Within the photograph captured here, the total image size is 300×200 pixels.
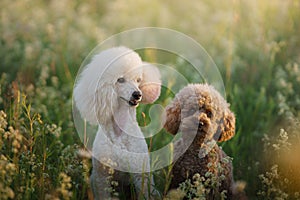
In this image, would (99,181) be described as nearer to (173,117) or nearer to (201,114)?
(173,117)

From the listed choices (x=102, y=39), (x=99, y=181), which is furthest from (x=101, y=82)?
(x=102, y=39)

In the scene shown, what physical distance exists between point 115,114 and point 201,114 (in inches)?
26.0

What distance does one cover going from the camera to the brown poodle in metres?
3.39

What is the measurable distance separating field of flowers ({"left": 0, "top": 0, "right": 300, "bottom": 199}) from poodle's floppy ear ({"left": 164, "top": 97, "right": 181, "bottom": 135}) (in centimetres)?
48

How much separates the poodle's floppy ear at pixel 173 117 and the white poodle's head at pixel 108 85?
28cm

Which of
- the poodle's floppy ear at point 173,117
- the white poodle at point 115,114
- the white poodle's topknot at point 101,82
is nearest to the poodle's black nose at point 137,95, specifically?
the white poodle at point 115,114

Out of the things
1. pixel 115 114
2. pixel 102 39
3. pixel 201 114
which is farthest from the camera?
pixel 102 39

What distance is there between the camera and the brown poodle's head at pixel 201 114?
3.36 metres

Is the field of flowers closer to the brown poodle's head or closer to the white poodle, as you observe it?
the white poodle

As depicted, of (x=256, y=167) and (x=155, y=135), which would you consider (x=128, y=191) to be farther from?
(x=256, y=167)

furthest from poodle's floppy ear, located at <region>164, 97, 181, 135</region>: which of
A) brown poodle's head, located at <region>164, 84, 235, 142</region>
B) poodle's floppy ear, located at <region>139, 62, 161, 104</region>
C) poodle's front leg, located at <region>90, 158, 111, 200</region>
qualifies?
poodle's front leg, located at <region>90, 158, 111, 200</region>

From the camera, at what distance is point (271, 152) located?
391cm

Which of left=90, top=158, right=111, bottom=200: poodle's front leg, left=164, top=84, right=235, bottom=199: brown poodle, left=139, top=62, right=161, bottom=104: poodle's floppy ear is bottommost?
left=90, top=158, right=111, bottom=200: poodle's front leg

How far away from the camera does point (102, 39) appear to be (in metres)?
6.25
